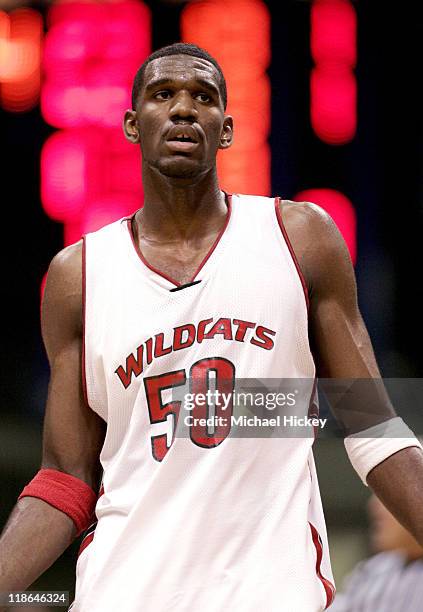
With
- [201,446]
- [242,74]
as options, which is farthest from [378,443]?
[242,74]

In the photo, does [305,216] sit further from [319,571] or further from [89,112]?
[89,112]

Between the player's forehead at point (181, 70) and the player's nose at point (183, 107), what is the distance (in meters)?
0.04

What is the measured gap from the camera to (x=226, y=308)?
2.40m

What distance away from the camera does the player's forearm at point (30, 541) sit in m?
2.41

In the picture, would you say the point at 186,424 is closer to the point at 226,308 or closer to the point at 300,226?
the point at 226,308

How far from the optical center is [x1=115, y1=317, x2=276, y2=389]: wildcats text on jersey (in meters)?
2.37

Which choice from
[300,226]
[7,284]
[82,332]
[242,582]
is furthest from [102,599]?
[7,284]

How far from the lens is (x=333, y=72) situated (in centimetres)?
414

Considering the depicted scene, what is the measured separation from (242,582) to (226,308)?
0.49 meters

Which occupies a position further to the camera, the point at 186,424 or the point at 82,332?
the point at 82,332

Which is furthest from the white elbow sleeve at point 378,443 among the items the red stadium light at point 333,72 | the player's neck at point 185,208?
the red stadium light at point 333,72

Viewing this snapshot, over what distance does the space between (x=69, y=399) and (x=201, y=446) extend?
0.32m

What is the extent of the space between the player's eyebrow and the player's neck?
0.51 ft

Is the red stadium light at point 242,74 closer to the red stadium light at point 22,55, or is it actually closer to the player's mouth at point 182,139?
the red stadium light at point 22,55
